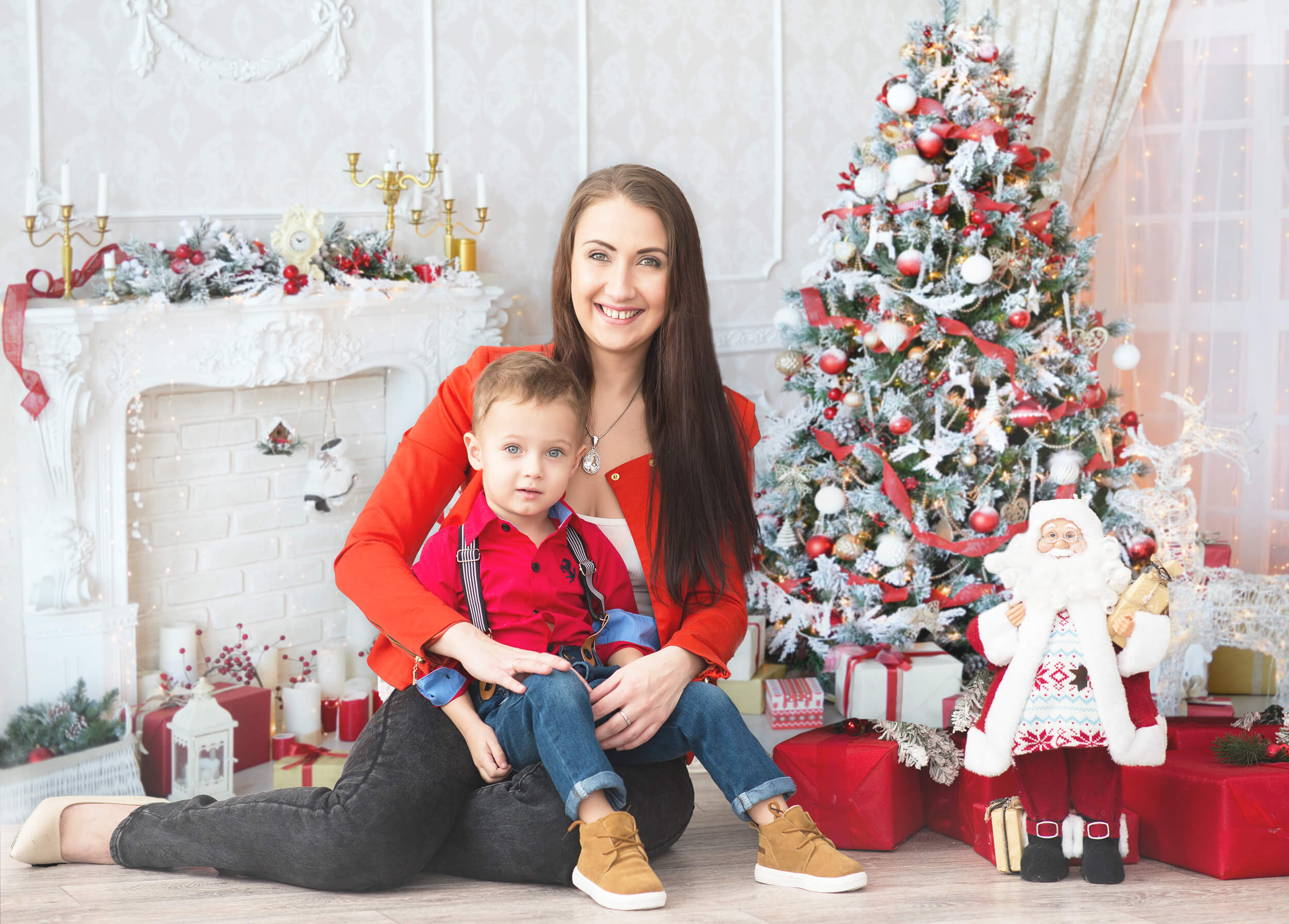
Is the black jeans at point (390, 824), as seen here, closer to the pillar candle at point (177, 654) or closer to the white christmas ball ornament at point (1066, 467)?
the pillar candle at point (177, 654)

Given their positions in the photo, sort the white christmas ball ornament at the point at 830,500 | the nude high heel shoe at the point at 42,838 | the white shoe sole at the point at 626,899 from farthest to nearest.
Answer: the white christmas ball ornament at the point at 830,500
the nude high heel shoe at the point at 42,838
the white shoe sole at the point at 626,899

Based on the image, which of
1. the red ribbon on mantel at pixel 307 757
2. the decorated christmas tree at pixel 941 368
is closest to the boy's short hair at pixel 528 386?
the red ribbon on mantel at pixel 307 757

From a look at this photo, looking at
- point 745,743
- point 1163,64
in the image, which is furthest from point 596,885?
point 1163,64

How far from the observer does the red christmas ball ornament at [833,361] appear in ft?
9.92

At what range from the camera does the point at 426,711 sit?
1839mm

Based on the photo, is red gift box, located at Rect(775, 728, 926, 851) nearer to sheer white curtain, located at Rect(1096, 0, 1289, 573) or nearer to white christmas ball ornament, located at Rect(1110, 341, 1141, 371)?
white christmas ball ornament, located at Rect(1110, 341, 1141, 371)

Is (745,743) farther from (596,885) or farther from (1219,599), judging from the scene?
(1219,599)

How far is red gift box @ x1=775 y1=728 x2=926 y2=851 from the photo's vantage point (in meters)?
2.05

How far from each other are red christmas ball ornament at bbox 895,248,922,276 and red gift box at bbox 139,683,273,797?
6.38 feet

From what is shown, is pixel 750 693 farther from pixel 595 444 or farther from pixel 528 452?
pixel 528 452

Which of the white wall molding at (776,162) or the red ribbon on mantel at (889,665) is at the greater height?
the white wall molding at (776,162)

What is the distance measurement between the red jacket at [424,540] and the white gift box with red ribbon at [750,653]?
2.90ft

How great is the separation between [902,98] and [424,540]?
1.73 metres

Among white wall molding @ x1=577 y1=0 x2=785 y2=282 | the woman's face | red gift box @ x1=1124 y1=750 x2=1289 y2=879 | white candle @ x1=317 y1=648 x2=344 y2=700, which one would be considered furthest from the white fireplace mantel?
red gift box @ x1=1124 y1=750 x2=1289 y2=879
